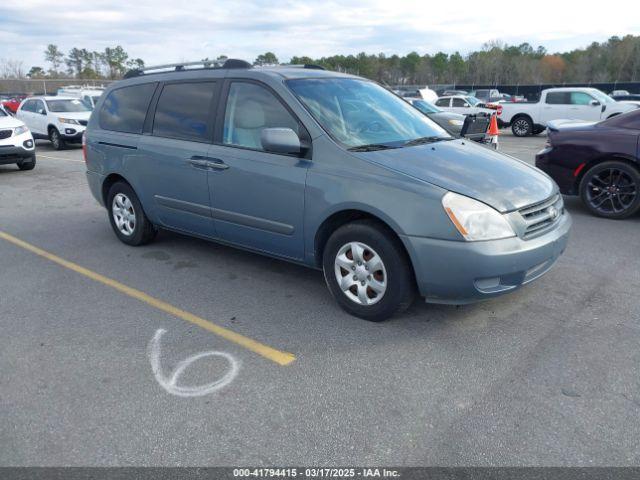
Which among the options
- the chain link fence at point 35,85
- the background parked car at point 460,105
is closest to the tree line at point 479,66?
the chain link fence at point 35,85

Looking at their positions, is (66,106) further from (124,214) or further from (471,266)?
(471,266)

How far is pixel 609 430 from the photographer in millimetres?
2660

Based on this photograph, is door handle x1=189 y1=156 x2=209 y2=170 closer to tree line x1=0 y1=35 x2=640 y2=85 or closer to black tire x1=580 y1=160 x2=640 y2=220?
black tire x1=580 y1=160 x2=640 y2=220

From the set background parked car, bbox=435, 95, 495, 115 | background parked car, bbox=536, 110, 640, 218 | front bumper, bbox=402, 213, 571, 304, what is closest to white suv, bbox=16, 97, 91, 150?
background parked car, bbox=536, 110, 640, 218

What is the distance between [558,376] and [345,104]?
260 centimetres

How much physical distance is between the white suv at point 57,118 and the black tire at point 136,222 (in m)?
11.3

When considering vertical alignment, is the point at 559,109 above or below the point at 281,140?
below

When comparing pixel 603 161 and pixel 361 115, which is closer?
pixel 361 115

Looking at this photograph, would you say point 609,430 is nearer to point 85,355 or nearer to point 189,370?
point 189,370

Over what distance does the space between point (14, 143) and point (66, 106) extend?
20.7 feet

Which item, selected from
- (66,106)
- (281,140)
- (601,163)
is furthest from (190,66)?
(66,106)

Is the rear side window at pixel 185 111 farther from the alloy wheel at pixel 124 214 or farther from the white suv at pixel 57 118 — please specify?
the white suv at pixel 57 118

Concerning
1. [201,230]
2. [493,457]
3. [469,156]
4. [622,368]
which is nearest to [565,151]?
[469,156]

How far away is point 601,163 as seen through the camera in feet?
22.0
